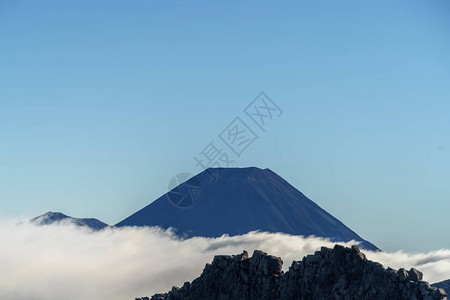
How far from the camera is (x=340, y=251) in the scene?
287ft

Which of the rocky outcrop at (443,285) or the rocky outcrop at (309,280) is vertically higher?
→ the rocky outcrop at (443,285)

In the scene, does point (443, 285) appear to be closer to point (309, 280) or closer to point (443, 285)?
point (443, 285)

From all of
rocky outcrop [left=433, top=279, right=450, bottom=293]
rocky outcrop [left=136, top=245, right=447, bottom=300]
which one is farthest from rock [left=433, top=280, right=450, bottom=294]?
rocky outcrop [left=136, top=245, right=447, bottom=300]

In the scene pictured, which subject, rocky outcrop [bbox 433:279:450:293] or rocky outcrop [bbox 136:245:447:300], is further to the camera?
rocky outcrop [bbox 433:279:450:293]

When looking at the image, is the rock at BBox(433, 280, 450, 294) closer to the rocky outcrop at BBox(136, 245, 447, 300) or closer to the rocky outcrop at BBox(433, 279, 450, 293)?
the rocky outcrop at BBox(433, 279, 450, 293)

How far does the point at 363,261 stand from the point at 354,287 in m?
2.90

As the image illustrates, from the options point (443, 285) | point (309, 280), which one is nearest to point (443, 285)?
point (443, 285)

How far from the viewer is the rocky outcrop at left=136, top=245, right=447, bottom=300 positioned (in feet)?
261

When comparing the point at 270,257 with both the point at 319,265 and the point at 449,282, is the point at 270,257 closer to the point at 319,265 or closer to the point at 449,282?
the point at 319,265

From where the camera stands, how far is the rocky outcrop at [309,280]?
79.6 meters

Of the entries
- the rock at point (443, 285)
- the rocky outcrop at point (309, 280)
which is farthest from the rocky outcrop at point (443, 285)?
the rocky outcrop at point (309, 280)

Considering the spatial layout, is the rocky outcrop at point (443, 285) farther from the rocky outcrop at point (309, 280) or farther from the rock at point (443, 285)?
the rocky outcrop at point (309, 280)

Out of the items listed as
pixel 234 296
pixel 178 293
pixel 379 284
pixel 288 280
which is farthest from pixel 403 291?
pixel 178 293

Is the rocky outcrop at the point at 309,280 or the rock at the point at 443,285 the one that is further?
the rock at the point at 443,285
